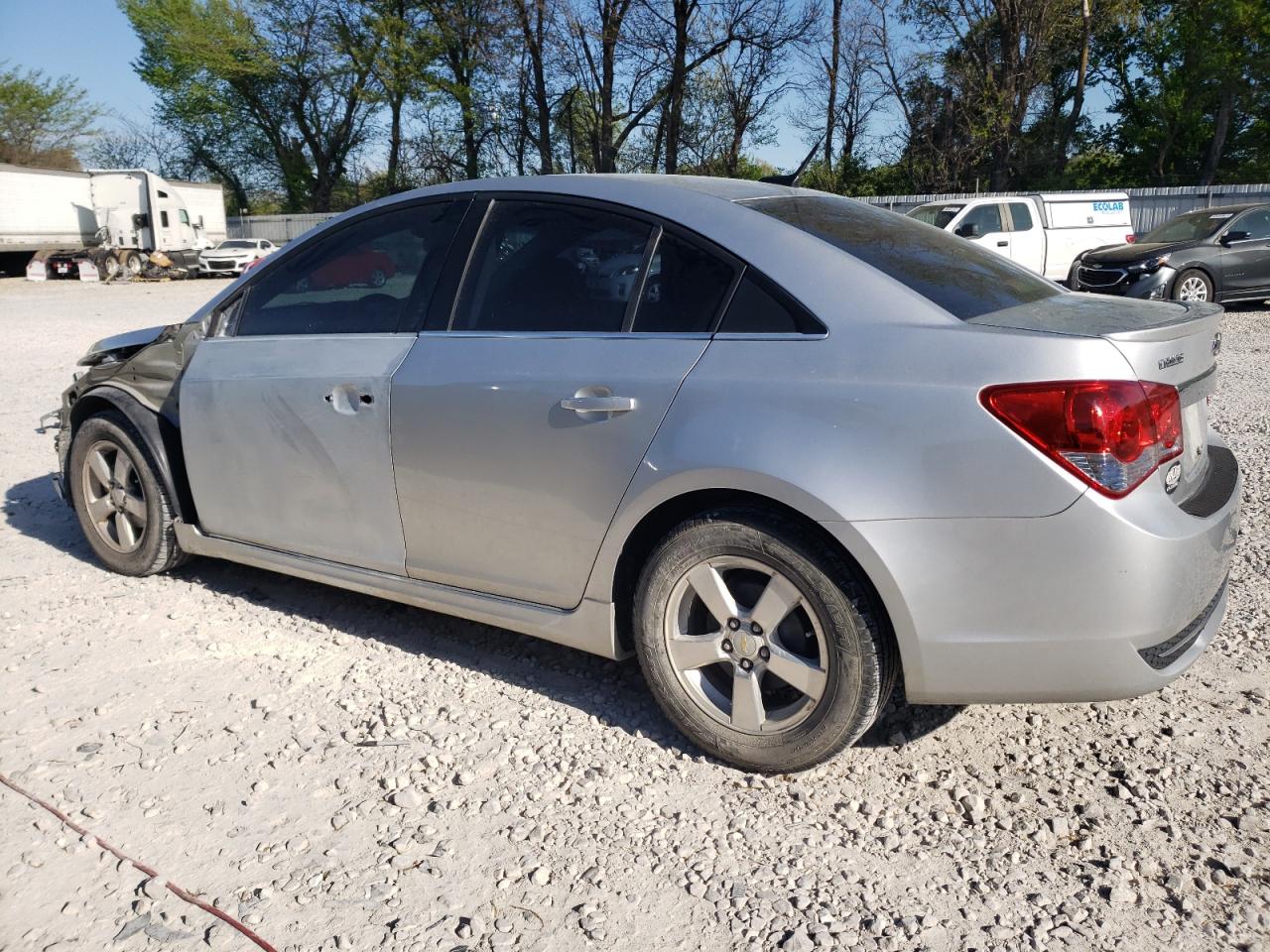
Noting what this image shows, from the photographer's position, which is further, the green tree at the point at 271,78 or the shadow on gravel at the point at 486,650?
the green tree at the point at 271,78

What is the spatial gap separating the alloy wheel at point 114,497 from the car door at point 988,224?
1522 centimetres

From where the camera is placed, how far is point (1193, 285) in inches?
585

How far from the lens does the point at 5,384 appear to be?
403 inches

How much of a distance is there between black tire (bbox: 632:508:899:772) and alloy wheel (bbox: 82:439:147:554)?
2.66 m

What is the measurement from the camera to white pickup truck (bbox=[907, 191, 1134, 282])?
1727 centimetres

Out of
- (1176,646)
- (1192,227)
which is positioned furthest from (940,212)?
(1176,646)

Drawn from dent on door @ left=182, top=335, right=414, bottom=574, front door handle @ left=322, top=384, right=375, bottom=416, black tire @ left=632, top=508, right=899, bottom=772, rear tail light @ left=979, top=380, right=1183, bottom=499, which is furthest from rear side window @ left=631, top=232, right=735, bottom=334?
front door handle @ left=322, top=384, right=375, bottom=416

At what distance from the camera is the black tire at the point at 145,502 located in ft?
14.3

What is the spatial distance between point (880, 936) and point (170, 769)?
2076 mm

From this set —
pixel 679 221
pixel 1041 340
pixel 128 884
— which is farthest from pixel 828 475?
pixel 128 884

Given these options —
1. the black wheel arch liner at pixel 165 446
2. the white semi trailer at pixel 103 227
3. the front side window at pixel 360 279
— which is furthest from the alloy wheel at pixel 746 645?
the white semi trailer at pixel 103 227

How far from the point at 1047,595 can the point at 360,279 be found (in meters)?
Answer: 2.64

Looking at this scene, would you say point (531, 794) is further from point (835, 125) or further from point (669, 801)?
point (835, 125)

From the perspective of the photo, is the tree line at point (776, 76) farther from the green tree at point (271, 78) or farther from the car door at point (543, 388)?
the car door at point (543, 388)
